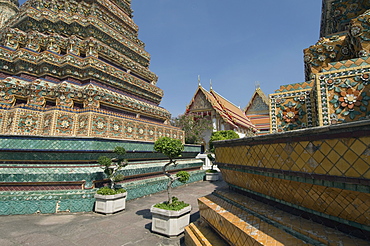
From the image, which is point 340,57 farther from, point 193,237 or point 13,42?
point 13,42

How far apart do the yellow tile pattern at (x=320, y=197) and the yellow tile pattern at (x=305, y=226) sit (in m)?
0.16

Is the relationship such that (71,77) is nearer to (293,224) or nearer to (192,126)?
(293,224)

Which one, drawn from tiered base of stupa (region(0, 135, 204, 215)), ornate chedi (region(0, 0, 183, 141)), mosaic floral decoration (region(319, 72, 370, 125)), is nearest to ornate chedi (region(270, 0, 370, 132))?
mosaic floral decoration (region(319, 72, 370, 125))

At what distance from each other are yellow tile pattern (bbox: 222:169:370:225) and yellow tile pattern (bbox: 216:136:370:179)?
0.17 metres

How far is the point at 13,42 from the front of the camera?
10.6 metres

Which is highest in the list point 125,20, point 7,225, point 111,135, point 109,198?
point 125,20

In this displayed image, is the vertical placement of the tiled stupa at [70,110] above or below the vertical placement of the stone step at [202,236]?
above

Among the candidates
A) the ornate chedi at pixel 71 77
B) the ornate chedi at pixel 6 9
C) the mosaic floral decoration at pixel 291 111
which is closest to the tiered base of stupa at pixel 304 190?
the mosaic floral decoration at pixel 291 111

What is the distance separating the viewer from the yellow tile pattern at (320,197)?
168cm

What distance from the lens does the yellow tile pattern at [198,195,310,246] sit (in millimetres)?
2057

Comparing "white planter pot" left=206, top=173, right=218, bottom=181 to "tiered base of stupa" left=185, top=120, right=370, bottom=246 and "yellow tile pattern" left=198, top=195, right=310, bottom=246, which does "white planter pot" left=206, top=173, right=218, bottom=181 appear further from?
"tiered base of stupa" left=185, top=120, right=370, bottom=246

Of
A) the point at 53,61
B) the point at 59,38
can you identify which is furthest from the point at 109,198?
the point at 59,38

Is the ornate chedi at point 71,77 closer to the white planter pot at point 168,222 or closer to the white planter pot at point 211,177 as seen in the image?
the white planter pot at point 211,177

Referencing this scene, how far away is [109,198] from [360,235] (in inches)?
227
